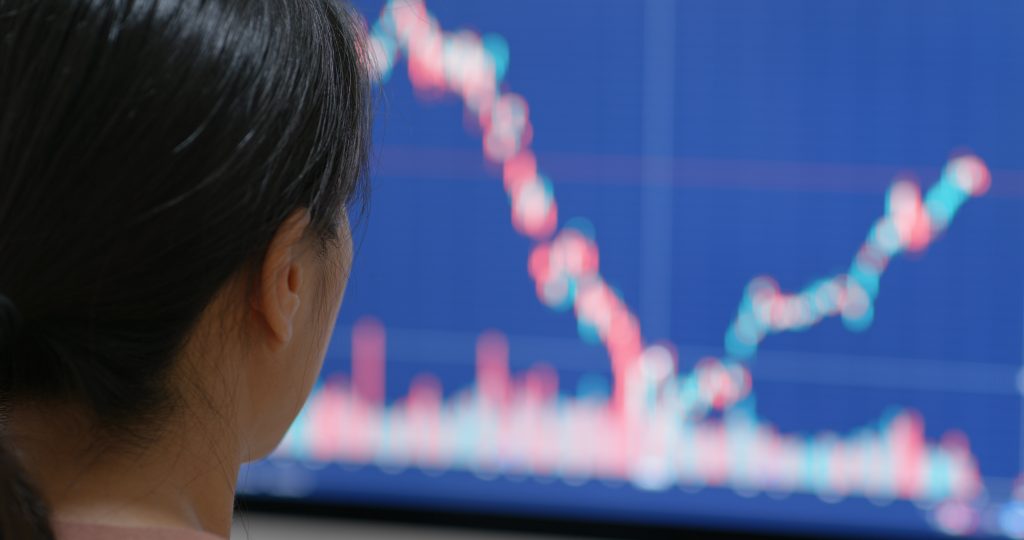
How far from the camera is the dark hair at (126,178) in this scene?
1.44ft

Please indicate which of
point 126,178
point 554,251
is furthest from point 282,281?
point 554,251

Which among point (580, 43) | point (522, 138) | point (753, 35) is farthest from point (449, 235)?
point (753, 35)

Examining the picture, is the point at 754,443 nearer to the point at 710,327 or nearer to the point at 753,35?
the point at 710,327

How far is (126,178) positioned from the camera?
1.46 ft

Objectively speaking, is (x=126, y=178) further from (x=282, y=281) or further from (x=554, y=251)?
(x=554, y=251)

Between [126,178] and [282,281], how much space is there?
86 mm

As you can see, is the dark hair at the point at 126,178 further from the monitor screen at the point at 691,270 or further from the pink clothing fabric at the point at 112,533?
the monitor screen at the point at 691,270

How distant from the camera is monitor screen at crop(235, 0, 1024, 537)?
3.42 feet

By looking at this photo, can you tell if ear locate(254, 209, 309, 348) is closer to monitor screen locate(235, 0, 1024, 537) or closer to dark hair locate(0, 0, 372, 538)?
dark hair locate(0, 0, 372, 538)

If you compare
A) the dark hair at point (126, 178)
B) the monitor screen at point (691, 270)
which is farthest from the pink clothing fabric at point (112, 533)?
the monitor screen at point (691, 270)

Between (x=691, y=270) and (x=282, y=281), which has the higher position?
(x=691, y=270)

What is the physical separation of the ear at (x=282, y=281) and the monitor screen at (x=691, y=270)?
58cm

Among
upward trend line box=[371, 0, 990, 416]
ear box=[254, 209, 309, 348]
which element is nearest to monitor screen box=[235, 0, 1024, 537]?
upward trend line box=[371, 0, 990, 416]

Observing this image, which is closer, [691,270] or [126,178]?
[126,178]
